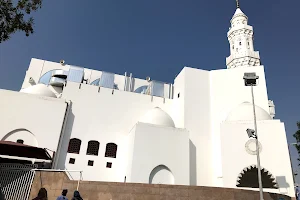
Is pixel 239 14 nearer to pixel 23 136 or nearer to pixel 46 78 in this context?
pixel 46 78

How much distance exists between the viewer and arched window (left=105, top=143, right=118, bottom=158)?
1722 cm

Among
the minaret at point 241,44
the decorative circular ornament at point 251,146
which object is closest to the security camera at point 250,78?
the decorative circular ornament at point 251,146

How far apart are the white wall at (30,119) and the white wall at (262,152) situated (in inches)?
422

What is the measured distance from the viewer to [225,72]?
20250 mm

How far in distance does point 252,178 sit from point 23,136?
1428 centimetres

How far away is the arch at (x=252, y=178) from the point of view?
14578mm

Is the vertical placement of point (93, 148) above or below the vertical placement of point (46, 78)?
below

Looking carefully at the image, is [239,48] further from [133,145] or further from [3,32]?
[3,32]

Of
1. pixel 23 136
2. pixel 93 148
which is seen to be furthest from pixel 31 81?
pixel 93 148

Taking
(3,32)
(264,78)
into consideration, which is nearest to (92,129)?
(3,32)

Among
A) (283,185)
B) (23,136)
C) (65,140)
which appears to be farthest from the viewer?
(65,140)

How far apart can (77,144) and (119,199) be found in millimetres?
7837

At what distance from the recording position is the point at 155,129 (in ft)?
53.1

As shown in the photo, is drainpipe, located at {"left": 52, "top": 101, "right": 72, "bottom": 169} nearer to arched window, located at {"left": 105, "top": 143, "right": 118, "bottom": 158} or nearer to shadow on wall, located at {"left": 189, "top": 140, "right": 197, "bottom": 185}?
arched window, located at {"left": 105, "top": 143, "right": 118, "bottom": 158}
